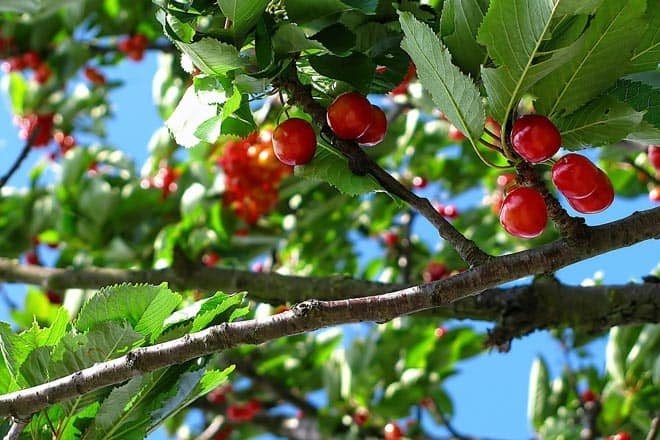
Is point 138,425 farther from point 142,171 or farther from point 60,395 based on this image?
point 142,171

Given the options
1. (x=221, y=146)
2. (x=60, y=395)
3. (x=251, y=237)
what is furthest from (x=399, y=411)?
(x=60, y=395)

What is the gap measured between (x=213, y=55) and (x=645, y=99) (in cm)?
68

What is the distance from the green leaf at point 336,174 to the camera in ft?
4.71

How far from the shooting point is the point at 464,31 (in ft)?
4.32

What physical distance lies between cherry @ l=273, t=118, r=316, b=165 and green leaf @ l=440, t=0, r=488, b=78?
0.29m

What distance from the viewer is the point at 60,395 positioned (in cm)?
123

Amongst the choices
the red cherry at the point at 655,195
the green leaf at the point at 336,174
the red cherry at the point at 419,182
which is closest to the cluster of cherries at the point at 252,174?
the red cherry at the point at 419,182

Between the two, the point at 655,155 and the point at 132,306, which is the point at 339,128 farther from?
the point at 655,155

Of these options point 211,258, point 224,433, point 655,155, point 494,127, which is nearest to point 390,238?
point 211,258

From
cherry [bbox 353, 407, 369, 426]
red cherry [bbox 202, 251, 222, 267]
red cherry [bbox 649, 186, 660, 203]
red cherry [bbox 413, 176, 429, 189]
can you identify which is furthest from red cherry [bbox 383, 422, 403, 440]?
red cherry [bbox 649, 186, 660, 203]

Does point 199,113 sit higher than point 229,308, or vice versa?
point 199,113

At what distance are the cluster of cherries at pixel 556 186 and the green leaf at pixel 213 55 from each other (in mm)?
467

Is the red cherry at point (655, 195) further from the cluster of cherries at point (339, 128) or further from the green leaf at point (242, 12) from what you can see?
the green leaf at point (242, 12)

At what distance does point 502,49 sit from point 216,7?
0.51 m
